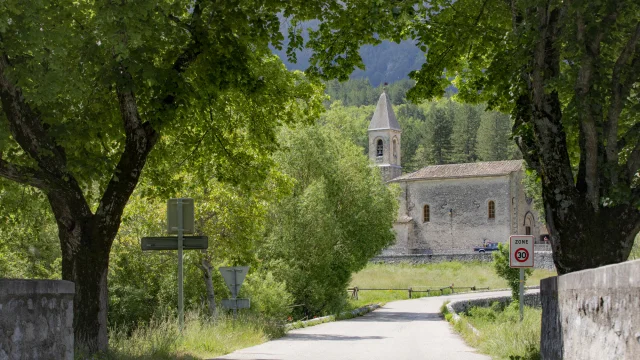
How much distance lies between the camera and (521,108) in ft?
47.6

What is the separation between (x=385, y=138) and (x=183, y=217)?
9234 cm

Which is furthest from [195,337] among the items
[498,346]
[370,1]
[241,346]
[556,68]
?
[556,68]

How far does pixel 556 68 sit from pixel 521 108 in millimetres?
1158

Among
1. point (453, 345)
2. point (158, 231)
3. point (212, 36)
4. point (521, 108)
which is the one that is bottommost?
point (453, 345)

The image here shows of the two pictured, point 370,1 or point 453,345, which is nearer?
point 370,1

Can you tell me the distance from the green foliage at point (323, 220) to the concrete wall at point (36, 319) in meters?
23.4

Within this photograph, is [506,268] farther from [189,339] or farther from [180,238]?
[180,238]

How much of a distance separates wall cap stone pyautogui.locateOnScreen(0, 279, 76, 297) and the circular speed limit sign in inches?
502

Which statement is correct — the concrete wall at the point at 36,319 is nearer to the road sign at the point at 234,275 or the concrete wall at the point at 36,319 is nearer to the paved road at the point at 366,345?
the paved road at the point at 366,345

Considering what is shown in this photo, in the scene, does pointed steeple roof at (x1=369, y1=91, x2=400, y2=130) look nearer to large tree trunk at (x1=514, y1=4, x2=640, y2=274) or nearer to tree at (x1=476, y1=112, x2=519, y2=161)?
tree at (x1=476, y1=112, x2=519, y2=161)

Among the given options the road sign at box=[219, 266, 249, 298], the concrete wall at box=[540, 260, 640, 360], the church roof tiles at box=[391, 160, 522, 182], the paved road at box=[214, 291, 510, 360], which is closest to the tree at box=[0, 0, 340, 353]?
the paved road at box=[214, 291, 510, 360]

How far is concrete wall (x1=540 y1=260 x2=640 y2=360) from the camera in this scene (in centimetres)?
588

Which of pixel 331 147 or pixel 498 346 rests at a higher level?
pixel 331 147

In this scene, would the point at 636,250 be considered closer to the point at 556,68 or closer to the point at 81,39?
the point at 556,68
